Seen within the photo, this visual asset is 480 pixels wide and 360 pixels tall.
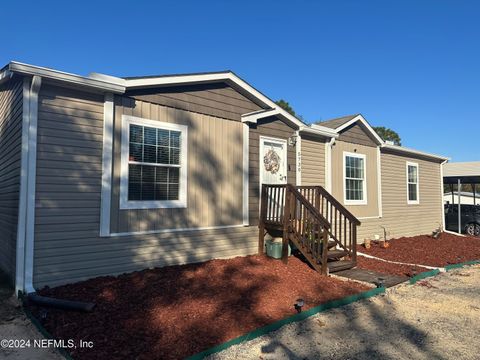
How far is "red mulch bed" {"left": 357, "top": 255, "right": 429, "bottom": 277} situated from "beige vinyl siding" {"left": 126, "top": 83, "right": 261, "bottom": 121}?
4104 millimetres

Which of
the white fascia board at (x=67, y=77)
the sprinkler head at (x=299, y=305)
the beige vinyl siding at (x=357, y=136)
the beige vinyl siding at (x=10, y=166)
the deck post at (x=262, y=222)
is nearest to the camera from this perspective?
the sprinkler head at (x=299, y=305)

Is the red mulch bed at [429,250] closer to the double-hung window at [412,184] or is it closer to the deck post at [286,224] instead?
the double-hung window at [412,184]

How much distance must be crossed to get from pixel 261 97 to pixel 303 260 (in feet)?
11.9

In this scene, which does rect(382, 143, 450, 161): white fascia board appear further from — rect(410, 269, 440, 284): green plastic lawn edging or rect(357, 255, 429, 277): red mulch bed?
rect(410, 269, 440, 284): green plastic lawn edging

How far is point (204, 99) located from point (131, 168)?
203 cm

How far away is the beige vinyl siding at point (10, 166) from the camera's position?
509 centimetres

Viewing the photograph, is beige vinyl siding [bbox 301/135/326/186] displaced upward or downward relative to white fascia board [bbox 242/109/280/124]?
downward

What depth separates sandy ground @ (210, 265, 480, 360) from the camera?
3568 millimetres

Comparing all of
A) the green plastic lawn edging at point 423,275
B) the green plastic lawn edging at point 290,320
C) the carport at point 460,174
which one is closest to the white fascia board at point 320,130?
the green plastic lawn edging at point 423,275

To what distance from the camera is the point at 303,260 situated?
730cm

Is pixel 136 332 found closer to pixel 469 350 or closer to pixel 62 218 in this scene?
pixel 62 218

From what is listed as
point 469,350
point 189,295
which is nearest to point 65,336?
point 189,295

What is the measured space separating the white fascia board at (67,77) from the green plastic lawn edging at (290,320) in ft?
13.2

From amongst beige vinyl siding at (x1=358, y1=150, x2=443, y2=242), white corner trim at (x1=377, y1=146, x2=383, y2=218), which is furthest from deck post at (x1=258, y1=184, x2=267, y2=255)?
white corner trim at (x1=377, y1=146, x2=383, y2=218)
